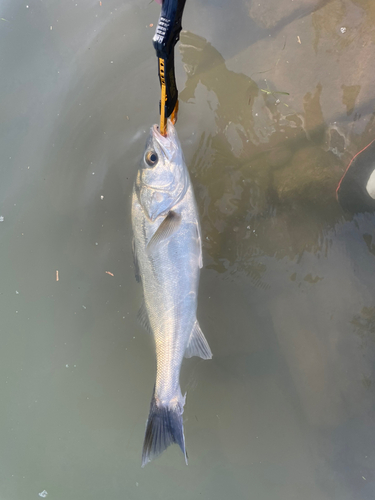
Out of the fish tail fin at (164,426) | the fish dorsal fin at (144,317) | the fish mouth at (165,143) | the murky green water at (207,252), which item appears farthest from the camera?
the murky green water at (207,252)

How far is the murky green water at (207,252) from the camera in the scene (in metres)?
2.65

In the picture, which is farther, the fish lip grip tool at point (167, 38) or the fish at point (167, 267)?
the fish at point (167, 267)

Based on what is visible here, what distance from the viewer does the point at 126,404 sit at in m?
2.89

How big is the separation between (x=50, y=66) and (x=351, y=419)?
416 centimetres

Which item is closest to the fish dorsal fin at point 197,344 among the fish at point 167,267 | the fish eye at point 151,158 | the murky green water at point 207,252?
the fish at point 167,267

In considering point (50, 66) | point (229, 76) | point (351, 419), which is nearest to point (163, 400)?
point (351, 419)

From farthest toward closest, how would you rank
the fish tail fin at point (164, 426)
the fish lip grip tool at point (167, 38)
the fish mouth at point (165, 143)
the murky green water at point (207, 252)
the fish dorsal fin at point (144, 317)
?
1. the murky green water at point (207, 252)
2. the fish dorsal fin at point (144, 317)
3. the fish tail fin at point (164, 426)
4. the fish mouth at point (165, 143)
5. the fish lip grip tool at point (167, 38)

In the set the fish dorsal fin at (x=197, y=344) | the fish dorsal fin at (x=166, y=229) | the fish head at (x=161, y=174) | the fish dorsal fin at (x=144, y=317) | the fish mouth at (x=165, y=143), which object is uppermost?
the fish mouth at (x=165, y=143)

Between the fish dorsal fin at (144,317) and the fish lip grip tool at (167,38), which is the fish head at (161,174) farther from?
the fish dorsal fin at (144,317)

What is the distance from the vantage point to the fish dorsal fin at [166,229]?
85.1 inches

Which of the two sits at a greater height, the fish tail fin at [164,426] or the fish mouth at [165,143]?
the fish mouth at [165,143]

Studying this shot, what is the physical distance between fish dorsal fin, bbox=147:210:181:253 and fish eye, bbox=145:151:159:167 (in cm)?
36

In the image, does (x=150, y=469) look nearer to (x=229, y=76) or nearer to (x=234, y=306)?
(x=234, y=306)

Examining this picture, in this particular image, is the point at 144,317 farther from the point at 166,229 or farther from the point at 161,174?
the point at 161,174
